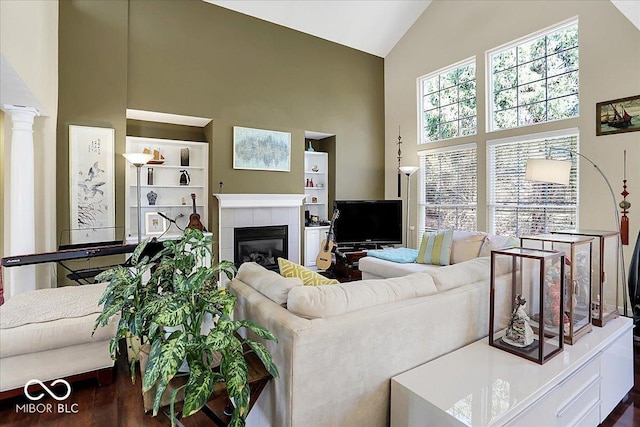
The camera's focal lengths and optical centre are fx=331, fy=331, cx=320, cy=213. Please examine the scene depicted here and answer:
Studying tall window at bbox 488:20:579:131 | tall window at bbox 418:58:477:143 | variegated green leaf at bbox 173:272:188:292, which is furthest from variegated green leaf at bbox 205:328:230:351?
tall window at bbox 418:58:477:143

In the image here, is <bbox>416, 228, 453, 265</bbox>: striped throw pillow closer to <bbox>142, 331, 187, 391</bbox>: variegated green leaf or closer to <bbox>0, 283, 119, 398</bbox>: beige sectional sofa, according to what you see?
<bbox>0, 283, 119, 398</bbox>: beige sectional sofa

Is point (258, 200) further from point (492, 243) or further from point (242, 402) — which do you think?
point (242, 402)

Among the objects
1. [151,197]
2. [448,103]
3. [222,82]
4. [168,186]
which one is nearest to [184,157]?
[168,186]

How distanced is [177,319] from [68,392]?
173cm

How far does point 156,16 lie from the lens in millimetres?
4812

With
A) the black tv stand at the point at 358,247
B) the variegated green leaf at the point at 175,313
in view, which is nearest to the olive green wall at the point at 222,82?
the black tv stand at the point at 358,247

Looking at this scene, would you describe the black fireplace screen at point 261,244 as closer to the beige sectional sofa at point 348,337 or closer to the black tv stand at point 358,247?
the black tv stand at point 358,247

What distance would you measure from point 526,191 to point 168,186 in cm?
539

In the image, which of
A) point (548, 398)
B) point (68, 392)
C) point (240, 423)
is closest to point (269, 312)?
point (240, 423)

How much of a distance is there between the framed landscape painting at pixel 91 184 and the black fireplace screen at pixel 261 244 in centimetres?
181

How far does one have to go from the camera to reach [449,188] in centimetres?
591

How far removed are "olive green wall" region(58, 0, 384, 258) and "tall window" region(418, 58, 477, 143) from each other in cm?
105

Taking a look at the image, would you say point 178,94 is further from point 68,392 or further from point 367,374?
point 367,374

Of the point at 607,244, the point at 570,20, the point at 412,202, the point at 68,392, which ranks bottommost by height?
the point at 68,392
